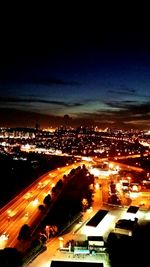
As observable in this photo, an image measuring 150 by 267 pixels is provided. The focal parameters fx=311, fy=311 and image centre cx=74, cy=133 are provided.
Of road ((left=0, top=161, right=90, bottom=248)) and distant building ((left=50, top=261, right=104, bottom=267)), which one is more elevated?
road ((left=0, top=161, right=90, bottom=248))

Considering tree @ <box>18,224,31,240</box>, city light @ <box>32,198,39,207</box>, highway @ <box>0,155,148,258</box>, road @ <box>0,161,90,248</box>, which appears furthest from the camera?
city light @ <box>32,198,39,207</box>

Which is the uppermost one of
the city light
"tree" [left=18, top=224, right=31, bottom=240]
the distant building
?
the city light

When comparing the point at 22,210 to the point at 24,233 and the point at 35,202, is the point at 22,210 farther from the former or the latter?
the point at 24,233

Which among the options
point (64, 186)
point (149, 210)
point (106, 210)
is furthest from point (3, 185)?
point (149, 210)

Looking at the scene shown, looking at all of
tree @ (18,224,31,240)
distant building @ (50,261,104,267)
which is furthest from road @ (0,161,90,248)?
distant building @ (50,261,104,267)

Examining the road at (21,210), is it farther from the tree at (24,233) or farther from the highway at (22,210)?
the tree at (24,233)

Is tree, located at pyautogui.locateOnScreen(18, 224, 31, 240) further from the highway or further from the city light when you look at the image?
the city light

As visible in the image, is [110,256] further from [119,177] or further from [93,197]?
[119,177]

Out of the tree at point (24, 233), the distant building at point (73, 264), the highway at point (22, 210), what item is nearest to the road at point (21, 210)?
the highway at point (22, 210)

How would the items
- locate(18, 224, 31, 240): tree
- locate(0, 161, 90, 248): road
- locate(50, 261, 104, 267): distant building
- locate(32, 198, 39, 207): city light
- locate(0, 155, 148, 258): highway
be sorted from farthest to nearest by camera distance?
1. locate(32, 198, 39, 207): city light
2. locate(0, 161, 90, 248): road
3. locate(0, 155, 148, 258): highway
4. locate(18, 224, 31, 240): tree
5. locate(50, 261, 104, 267): distant building
